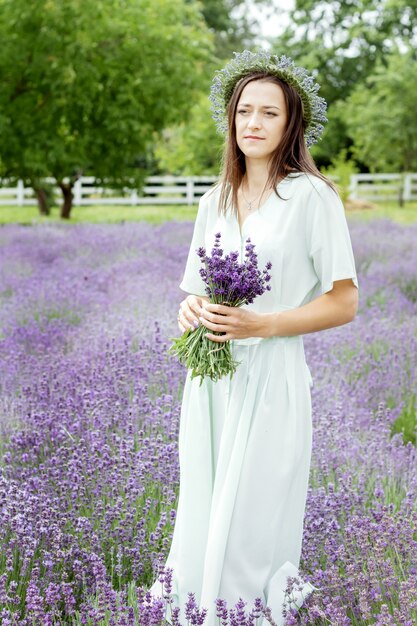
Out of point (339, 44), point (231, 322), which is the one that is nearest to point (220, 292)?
point (231, 322)

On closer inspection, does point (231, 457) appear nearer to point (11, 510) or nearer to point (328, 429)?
point (11, 510)

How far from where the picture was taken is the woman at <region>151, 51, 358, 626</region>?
2.68 meters

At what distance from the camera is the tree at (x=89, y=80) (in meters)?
13.4

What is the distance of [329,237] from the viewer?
266 centimetres

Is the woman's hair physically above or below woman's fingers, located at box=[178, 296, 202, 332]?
above

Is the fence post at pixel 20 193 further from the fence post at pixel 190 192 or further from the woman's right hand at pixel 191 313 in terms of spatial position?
the woman's right hand at pixel 191 313

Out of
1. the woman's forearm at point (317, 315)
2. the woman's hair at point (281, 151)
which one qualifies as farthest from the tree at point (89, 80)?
the woman's forearm at point (317, 315)

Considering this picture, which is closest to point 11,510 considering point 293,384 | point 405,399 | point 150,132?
→ point 293,384

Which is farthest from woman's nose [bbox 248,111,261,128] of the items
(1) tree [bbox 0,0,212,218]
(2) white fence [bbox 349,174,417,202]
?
(2) white fence [bbox 349,174,417,202]

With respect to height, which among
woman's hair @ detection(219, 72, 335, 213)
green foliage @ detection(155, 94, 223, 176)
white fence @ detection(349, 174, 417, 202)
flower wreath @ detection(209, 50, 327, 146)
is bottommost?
white fence @ detection(349, 174, 417, 202)

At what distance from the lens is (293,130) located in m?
2.79

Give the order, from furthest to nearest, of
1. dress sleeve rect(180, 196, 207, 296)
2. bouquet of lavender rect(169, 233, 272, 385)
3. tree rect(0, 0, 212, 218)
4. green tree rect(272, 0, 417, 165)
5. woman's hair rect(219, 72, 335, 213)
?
green tree rect(272, 0, 417, 165), tree rect(0, 0, 212, 218), dress sleeve rect(180, 196, 207, 296), woman's hair rect(219, 72, 335, 213), bouquet of lavender rect(169, 233, 272, 385)

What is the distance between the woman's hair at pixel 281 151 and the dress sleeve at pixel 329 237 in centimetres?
8

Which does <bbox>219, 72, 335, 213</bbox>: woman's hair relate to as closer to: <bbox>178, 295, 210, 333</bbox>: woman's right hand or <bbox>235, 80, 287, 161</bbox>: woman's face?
<bbox>235, 80, 287, 161</bbox>: woman's face
